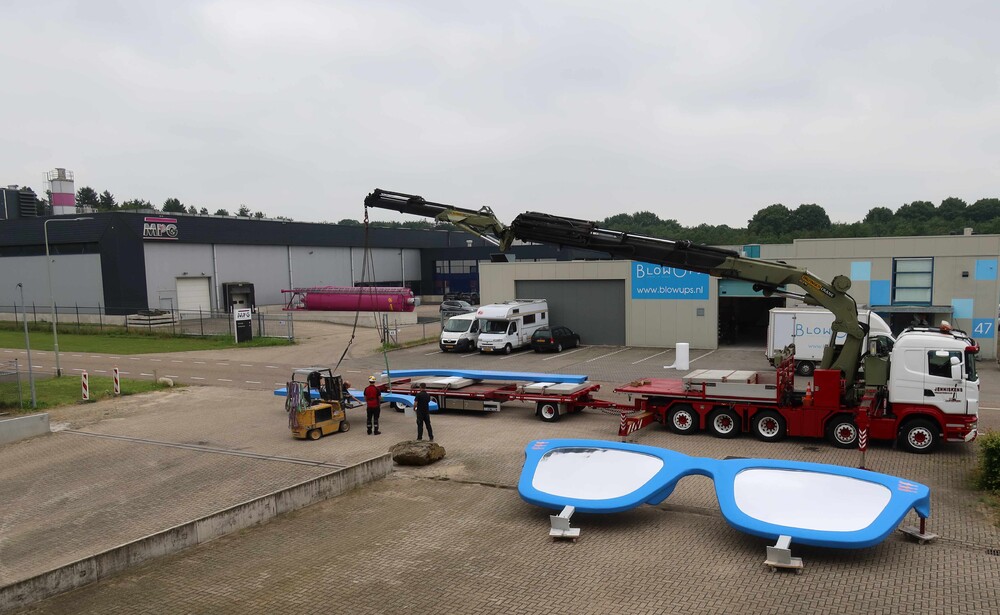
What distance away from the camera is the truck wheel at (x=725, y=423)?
16.6m

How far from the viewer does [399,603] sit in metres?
8.27

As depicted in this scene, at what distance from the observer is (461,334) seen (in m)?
33.8

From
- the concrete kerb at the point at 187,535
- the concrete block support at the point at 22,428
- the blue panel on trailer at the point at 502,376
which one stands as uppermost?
the blue panel on trailer at the point at 502,376

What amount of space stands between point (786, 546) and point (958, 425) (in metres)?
8.18

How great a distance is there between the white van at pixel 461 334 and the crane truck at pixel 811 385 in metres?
16.5

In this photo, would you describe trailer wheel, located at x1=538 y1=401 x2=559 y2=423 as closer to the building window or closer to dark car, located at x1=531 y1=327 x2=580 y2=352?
dark car, located at x1=531 y1=327 x2=580 y2=352

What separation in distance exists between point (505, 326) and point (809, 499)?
23.5 m

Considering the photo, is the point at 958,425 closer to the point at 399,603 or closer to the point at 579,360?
the point at 399,603

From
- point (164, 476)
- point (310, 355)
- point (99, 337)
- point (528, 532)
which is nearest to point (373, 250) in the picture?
point (99, 337)

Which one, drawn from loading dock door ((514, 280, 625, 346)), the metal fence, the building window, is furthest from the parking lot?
the metal fence

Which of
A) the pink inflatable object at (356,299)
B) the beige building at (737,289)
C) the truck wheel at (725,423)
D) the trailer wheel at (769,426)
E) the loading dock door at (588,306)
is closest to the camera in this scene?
the trailer wheel at (769,426)

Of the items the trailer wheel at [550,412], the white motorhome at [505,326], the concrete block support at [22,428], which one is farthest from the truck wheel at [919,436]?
the concrete block support at [22,428]

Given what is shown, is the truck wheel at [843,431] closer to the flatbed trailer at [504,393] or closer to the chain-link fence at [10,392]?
the flatbed trailer at [504,393]

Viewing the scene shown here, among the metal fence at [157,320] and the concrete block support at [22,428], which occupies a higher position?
the metal fence at [157,320]
